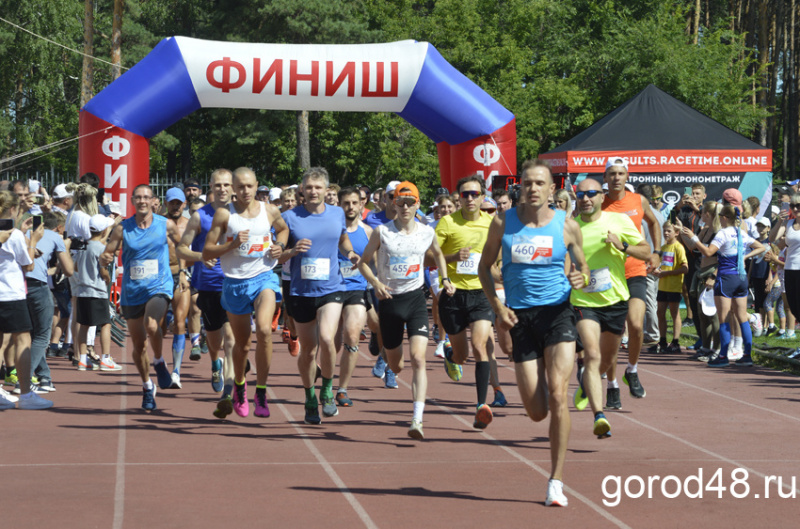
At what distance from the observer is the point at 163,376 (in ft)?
34.8

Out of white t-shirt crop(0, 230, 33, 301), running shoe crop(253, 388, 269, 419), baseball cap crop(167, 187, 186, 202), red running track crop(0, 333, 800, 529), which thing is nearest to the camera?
red running track crop(0, 333, 800, 529)

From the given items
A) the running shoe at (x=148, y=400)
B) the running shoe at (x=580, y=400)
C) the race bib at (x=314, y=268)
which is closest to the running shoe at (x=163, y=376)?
the running shoe at (x=148, y=400)

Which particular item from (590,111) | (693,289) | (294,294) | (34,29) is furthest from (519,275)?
(34,29)

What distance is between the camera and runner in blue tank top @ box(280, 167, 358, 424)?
8.95 metres

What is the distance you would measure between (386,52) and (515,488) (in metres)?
13.1

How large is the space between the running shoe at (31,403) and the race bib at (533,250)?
5038 millimetres

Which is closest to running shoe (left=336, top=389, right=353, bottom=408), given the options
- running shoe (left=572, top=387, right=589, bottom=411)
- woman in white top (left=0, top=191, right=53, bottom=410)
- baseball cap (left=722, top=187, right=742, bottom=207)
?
running shoe (left=572, top=387, right=589, bottom=411)

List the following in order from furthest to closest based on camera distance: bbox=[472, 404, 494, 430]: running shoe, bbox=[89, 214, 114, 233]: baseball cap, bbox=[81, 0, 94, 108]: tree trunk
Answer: bbox=[81, 0, 94, 108]: tree trunk < bbox=[89, 214, 114, 233]: baseball cap < bbox=[472, 404, 494, 430]: running shoe

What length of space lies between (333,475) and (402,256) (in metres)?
2.13

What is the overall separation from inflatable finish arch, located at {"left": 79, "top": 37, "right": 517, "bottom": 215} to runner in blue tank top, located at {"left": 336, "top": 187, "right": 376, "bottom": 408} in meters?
8.20

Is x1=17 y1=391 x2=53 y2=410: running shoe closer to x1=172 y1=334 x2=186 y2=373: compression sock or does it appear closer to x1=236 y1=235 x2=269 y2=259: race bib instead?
x1=172 y1=334 x2=186 y2=373: compression sock

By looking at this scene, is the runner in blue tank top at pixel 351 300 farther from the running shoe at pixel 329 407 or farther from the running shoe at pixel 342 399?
the running shoe at pixel 329 407

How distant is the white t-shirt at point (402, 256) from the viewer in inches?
344

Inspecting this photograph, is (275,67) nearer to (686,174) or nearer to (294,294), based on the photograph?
(686,174)
